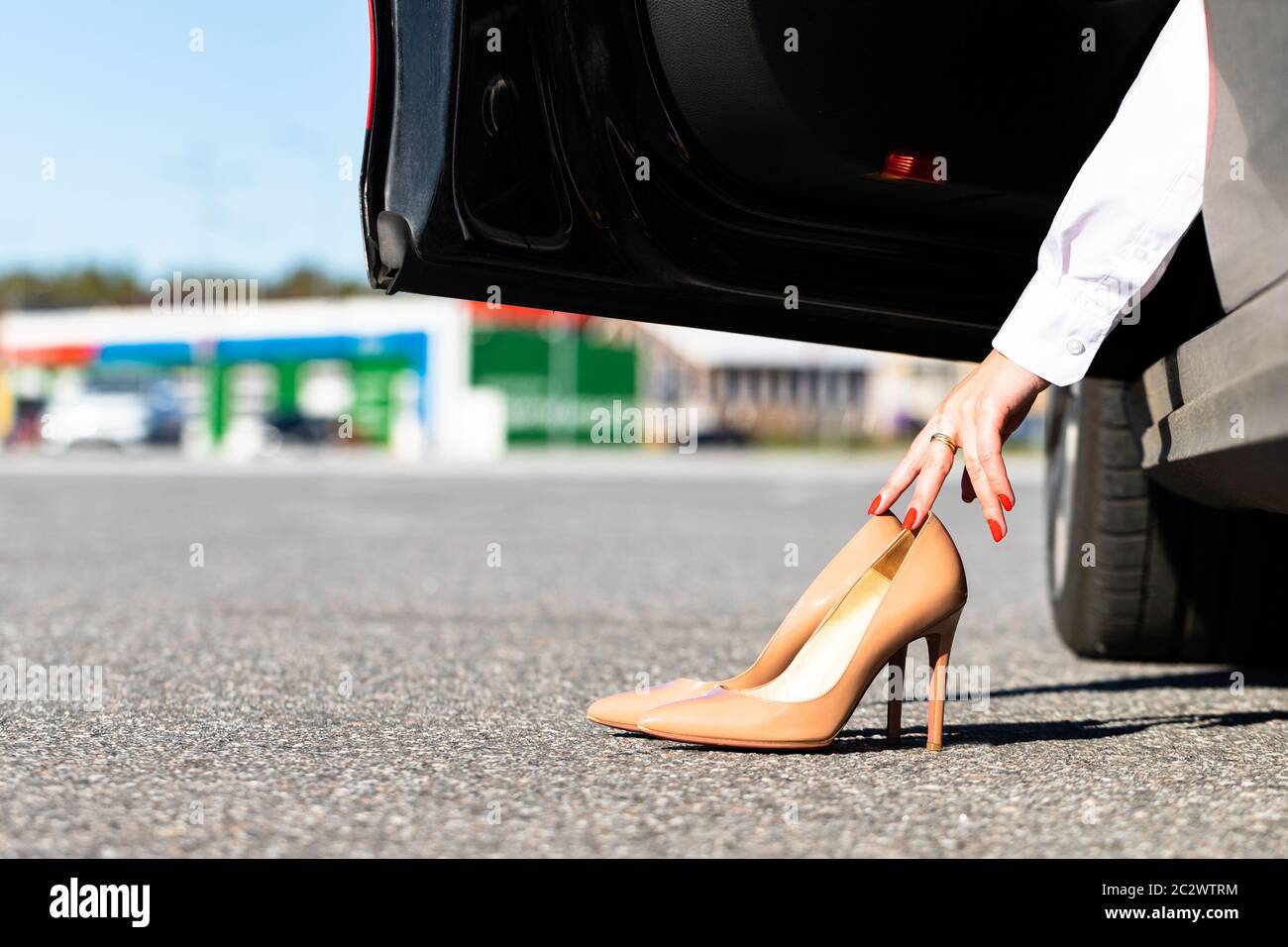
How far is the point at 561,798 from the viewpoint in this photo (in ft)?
6.44

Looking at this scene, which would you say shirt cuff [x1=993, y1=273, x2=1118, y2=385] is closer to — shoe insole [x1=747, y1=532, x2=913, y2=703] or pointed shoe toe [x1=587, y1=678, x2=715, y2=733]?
shoe insole [x1=747, y1=532, x2=913, y2=703]

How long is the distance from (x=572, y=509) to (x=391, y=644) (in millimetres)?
7097

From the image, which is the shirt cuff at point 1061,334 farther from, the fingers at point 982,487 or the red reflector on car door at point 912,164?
the red reflector on car door at point 912,164

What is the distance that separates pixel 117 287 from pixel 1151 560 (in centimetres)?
7167

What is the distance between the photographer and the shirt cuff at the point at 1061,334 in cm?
218

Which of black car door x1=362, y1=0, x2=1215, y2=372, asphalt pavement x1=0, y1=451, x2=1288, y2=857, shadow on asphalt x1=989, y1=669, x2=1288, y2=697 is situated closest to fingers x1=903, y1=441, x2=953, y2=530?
asphalt pavement x1=0, y1=451, x2=1288, y2=857

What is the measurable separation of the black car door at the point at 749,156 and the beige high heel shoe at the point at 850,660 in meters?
0.57

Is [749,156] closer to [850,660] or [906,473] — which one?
[906,473]

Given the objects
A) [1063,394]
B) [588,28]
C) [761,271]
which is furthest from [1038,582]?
[588,28]

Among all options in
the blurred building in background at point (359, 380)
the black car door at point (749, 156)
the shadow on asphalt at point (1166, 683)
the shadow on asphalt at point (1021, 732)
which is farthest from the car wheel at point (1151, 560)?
the blurred building in background at point (359, 380)

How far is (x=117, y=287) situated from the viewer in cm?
6956

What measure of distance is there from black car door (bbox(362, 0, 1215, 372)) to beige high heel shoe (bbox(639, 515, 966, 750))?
57cm

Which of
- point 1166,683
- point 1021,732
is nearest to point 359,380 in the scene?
point 1166,683

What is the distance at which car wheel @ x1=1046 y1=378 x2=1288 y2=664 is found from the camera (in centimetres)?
320
